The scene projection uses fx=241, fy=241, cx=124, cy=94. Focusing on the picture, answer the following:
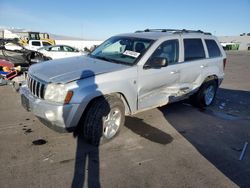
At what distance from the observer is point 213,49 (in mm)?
6586

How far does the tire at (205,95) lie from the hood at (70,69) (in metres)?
2.85

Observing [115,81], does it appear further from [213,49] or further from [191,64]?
[213,49]

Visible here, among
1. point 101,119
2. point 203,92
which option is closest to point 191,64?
point 203,92

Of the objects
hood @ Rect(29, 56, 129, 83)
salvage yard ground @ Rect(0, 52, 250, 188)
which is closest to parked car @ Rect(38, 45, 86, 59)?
salvage yard ground @ Rect(0, 52, 250, 188)

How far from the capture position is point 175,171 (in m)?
3.49

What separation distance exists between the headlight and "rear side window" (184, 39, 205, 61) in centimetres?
315

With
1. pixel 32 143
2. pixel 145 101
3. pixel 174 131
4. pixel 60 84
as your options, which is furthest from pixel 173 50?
pixel 32 143

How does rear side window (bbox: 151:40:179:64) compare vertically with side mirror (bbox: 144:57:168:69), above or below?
above

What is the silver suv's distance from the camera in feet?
12.1

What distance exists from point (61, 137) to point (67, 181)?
136 cm

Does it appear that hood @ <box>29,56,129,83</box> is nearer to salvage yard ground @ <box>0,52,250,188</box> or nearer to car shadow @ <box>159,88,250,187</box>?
salvage yard ground @ <box>0,52,250,188</box>

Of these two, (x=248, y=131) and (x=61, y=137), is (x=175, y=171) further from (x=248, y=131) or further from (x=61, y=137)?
(x=248, y=131)

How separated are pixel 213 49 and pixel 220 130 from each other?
96.5 inches

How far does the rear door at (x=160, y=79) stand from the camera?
4.62 m
